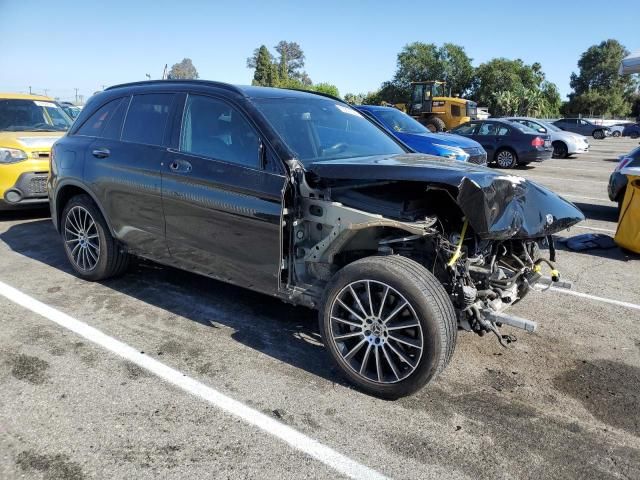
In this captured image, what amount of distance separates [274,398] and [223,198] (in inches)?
58.0

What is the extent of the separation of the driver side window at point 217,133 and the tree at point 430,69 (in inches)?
2975

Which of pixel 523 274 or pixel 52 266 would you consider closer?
pixel 523 274

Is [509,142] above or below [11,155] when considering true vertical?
below

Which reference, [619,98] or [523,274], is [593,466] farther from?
[619,98]

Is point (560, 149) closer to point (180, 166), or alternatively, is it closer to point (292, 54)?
point (180, 166)

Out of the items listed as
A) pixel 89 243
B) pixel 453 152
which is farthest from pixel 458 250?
pixel 453 152

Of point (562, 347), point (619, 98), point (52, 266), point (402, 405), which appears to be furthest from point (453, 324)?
point (619, 98)

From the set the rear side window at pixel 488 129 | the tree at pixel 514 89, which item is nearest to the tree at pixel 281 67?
the tree at pixel 514 89

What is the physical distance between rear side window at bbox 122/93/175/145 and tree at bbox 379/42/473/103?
7512 centimetres

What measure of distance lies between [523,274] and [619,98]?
86.4 metres

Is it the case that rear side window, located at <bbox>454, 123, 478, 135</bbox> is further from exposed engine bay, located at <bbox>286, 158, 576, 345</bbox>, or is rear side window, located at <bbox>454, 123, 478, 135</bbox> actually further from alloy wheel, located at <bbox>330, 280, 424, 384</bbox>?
alloy wheel, located at <bbox>330, 280, 424, 384</bbox>

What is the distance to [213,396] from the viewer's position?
10.5ft

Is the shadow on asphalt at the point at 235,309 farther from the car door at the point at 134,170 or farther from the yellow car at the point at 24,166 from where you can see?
the yellow car at the point at 24,166

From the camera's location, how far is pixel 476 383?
342 cm
